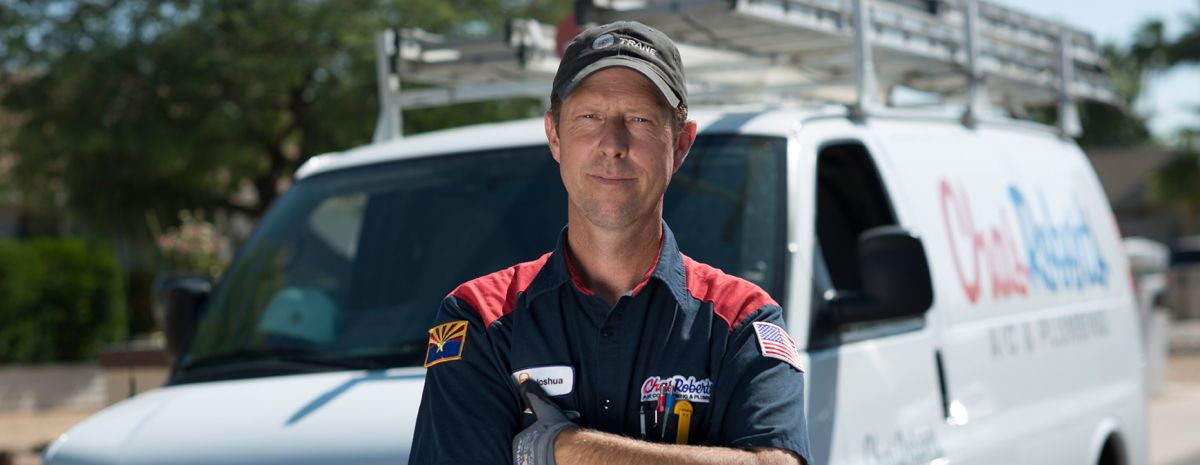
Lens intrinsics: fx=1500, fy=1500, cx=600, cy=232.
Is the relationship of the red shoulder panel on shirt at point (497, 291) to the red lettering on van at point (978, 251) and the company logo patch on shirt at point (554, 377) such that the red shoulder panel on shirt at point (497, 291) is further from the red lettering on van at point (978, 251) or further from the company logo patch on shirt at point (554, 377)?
the red lettering on van at point (978, 251)

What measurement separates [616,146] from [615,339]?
0.32m

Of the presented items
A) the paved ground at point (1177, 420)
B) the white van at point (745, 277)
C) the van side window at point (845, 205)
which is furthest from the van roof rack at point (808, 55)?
the paved ground at point (1177, 420)

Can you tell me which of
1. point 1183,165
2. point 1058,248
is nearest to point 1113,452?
point 1058,248

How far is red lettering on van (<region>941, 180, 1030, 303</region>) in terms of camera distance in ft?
15.6

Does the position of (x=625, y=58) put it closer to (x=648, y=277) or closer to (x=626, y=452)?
(x=648, y=277)

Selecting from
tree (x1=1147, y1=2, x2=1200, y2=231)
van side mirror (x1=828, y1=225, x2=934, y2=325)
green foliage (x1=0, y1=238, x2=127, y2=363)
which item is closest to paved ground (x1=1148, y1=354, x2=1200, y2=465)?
van side mirror (x1=828, y1=225, x2=934, y2=325)

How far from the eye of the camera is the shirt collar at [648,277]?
2498mm

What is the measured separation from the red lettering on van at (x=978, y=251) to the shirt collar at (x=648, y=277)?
2.33m

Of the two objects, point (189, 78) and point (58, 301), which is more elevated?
point (189, 78)

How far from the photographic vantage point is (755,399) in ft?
7.93

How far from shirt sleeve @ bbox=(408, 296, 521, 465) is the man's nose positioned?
366 millimetres

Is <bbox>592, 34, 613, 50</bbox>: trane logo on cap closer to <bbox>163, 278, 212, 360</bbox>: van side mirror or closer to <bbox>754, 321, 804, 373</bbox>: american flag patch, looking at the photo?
<bbox>754, 321, 804, 373</bbox>: american flag patch

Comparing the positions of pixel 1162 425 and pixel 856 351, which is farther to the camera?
pixel 1162 425

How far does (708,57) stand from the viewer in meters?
5.92
